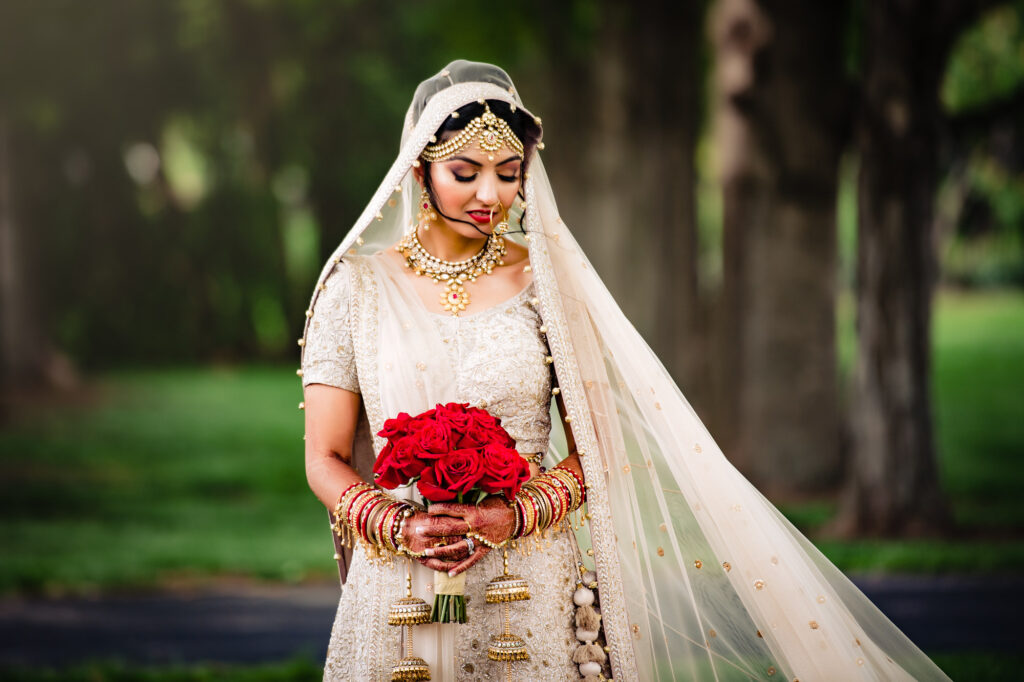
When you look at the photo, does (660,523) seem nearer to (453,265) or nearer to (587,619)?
(587,619)

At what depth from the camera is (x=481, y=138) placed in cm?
262

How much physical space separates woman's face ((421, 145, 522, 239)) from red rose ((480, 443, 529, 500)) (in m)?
0.63

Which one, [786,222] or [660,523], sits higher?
[786,222]

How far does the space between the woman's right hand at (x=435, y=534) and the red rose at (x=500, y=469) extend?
107 mm

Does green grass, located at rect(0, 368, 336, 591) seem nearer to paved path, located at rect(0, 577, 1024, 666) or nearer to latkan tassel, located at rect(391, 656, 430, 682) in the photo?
paved path, located at rect(0, 577, 1024, 666)

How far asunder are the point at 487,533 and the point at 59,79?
12.9m

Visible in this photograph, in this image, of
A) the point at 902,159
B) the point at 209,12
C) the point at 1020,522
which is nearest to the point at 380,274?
the point at 902,159

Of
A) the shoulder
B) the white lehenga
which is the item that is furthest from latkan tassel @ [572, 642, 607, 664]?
the shoulder

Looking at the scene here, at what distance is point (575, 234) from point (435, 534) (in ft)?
29.3

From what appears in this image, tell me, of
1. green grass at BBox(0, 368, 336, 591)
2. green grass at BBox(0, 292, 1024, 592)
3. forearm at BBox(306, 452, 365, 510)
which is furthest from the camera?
green grass at BBox(0, 368, 336, 591)

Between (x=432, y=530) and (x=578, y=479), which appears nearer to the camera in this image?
(x=432, y=530)

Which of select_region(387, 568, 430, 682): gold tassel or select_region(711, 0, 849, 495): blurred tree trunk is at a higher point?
select_region(711, 0, 849, 495): blurred tree trunk

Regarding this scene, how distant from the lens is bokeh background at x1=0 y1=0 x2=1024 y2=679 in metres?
7.31

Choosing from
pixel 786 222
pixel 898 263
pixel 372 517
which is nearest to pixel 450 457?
pixel 372 517
